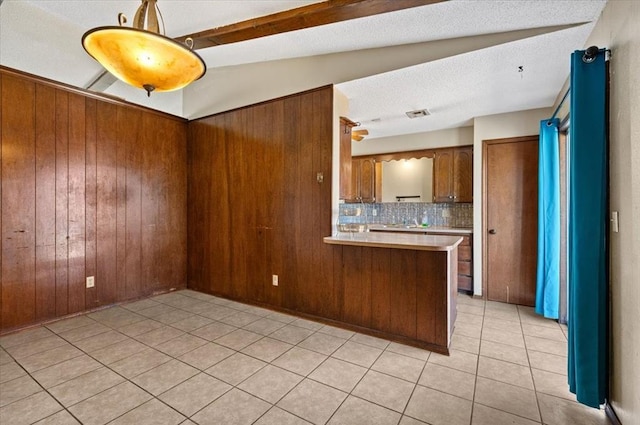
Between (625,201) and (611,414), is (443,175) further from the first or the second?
(611,414)

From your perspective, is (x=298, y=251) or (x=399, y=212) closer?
(x=298, y=251)

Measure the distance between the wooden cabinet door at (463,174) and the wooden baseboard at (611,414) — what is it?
316 centimetres

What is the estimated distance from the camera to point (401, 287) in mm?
2730

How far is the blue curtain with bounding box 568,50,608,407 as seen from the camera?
5.81 ft

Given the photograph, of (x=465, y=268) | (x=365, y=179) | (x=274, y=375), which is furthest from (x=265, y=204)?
(x=465, y=268)

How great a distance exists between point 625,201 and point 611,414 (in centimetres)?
128

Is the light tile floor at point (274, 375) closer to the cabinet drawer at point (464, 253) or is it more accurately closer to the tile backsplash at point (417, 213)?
the cabinet drawer at point (464, 253)

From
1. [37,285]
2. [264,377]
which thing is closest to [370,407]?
[264,377]

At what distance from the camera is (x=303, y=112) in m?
3.35

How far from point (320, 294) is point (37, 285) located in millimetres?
3009

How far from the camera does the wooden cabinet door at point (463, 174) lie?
461cm

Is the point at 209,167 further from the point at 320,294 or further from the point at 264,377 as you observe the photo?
the point at 264,377

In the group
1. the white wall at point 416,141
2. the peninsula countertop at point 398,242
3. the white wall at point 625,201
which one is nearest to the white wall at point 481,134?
the white wall at point 416,141

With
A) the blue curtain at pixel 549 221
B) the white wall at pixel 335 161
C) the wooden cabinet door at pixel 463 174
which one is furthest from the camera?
the wooden cabinet door at pixel 463 174
